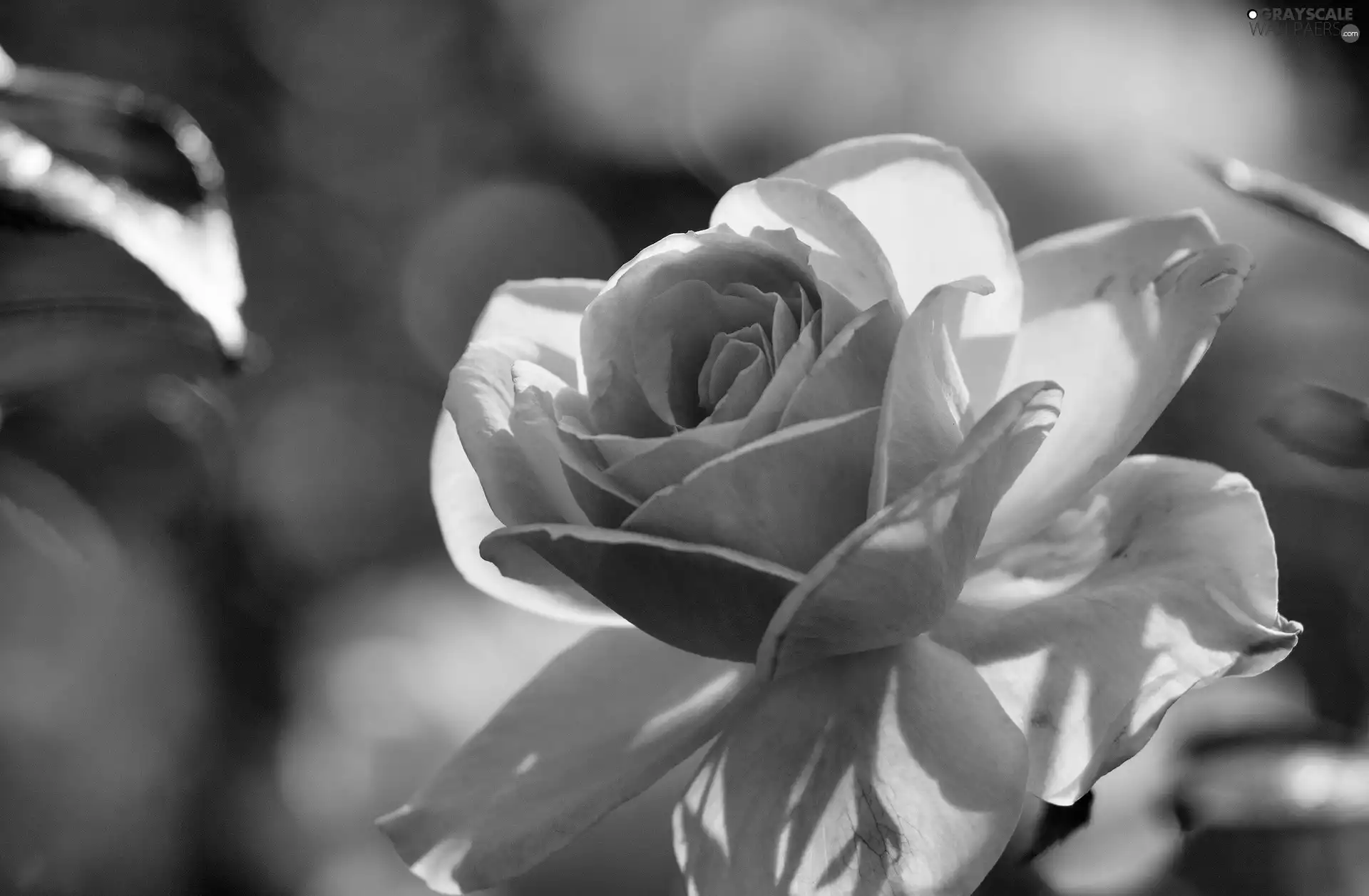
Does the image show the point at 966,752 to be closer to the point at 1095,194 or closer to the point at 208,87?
the point at 1095,194

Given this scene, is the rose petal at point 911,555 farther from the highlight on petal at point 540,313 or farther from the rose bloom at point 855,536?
the highlight on petal at point 540,313

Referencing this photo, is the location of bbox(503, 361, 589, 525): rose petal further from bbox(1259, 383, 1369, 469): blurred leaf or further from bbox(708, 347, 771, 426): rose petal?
bbox(1259, 383, 1369, 469): blurred leaf

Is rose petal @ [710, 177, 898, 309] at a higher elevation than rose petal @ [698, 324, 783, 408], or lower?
higher

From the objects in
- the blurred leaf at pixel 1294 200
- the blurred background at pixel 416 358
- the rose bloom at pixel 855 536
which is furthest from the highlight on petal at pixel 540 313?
the blurred leaf at pixel 1294 200

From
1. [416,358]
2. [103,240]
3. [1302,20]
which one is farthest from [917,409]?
[416,358]

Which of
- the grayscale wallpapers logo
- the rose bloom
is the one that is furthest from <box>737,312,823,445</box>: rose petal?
the grayscale wallpapers logo
